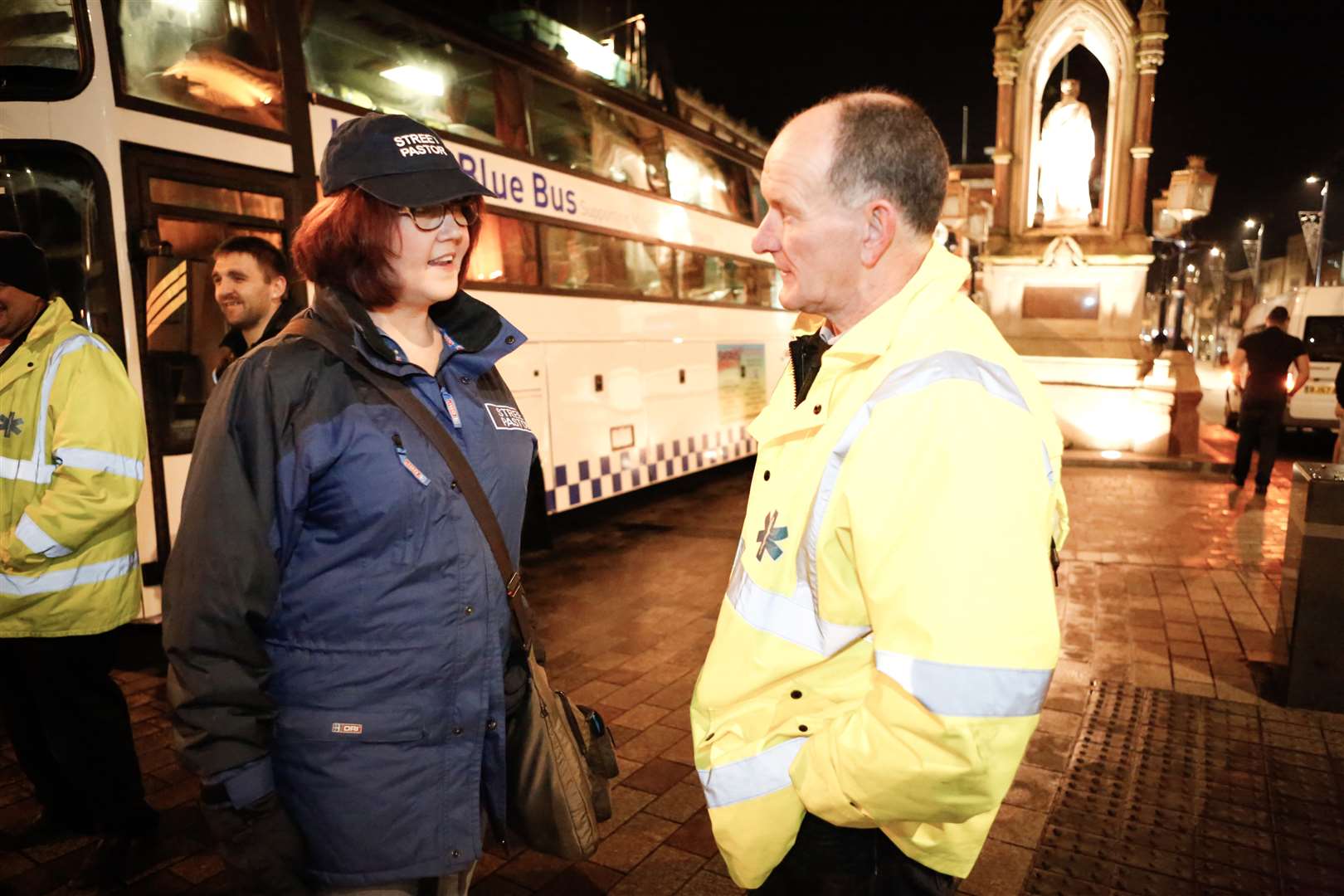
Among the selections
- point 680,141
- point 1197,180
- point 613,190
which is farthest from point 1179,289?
point 613,190

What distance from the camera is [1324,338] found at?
13.3 metres

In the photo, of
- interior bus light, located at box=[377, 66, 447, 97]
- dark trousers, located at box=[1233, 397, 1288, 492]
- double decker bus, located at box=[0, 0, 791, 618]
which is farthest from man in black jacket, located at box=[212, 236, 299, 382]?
dark trousers, located at box=[1233, 397, 1288, 492]

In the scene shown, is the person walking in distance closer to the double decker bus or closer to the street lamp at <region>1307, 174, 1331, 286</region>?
the double decker bus

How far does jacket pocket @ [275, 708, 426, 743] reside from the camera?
1.54m

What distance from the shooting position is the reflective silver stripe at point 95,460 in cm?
246

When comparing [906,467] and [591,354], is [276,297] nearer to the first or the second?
[906,467]

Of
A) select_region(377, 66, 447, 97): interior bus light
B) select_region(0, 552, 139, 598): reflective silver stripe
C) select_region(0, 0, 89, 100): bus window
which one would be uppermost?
select_region(377, 66, 447, 97): interior bus light

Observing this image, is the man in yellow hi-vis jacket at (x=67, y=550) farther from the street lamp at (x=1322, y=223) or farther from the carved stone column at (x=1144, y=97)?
the street lamp at (x=1322, y=223)

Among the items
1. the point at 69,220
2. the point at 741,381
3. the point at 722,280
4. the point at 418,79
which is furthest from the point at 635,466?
the point at 69,220

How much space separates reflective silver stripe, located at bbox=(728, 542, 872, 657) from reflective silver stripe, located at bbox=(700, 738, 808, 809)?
172 millimetres

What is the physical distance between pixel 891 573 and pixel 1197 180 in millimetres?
14257

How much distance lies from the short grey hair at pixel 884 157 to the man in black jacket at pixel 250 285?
2.58 meters

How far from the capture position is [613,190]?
25.9 ft

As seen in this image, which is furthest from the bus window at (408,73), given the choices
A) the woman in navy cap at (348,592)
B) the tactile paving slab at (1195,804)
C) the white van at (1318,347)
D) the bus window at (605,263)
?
the white van at (1318,347)
